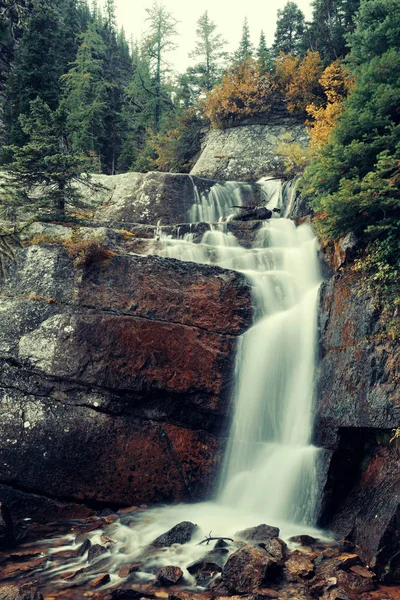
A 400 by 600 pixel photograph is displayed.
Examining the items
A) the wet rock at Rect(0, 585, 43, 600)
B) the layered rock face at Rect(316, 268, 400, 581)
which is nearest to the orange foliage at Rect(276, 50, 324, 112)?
the layered rock face at Rect(316, 268, 400, 581)

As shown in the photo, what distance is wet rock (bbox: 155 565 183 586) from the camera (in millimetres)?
6295

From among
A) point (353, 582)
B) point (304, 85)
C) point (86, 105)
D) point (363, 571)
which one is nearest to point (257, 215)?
point (363, 571)

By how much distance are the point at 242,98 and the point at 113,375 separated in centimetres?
2319

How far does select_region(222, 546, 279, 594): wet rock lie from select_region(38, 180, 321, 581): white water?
3.34 feet

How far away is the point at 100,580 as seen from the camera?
21.0ft

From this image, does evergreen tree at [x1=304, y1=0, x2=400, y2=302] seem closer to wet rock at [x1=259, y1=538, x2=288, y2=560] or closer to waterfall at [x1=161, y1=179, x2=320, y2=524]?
waterfall at [x1=161, y1=179, x2=320, y2=524]

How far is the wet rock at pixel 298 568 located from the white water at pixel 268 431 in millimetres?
1149

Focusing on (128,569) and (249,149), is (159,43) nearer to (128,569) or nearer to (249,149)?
(249,149)

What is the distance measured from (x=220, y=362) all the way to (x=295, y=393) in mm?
1948

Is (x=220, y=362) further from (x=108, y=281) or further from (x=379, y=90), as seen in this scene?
(x=379, y=90)

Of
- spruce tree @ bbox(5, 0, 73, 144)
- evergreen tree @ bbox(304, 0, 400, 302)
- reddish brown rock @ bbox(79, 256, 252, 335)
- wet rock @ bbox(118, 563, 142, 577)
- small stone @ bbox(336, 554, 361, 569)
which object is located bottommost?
wet rock @ bbox(118, 563, 142, 577)

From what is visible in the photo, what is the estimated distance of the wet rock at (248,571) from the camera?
236 inches

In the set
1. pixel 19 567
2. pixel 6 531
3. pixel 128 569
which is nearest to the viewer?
pixel 128 569

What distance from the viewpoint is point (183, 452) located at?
33.3 feet
